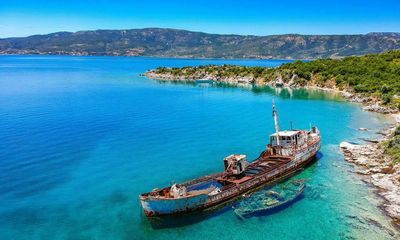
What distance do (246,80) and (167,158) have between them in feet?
321

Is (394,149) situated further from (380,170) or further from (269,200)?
(269,200)

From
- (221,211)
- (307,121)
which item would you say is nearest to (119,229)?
(221,211)

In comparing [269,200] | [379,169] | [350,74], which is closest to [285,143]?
[269,200]

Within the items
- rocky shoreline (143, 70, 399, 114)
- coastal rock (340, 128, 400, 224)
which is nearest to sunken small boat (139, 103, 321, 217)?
coastal rock (340, 128, 400, 224)

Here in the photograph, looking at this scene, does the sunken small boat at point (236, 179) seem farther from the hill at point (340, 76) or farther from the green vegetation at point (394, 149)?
the hill at point (340, 76)

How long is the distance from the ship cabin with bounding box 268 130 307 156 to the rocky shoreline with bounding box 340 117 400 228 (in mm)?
7711

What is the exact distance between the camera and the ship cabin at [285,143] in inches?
1668

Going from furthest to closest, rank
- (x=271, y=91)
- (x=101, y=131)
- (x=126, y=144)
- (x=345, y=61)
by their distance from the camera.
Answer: (x=345, y=61), (x=271, y=91), (x=101, y=131), (x=126, y=144)

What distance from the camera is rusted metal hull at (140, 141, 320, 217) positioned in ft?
98.9

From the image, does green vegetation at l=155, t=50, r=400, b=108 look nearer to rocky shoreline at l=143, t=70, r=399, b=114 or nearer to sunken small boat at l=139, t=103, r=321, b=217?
rocky shoreline at l=143, t=70, r=399, b=114

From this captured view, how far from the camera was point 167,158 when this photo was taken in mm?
46750

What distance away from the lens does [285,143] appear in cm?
4275

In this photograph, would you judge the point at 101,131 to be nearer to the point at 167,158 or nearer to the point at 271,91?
the point at 167,158

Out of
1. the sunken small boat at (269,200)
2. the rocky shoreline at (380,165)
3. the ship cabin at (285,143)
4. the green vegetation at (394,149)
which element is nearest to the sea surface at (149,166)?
the sunken small boat at (269,200)
